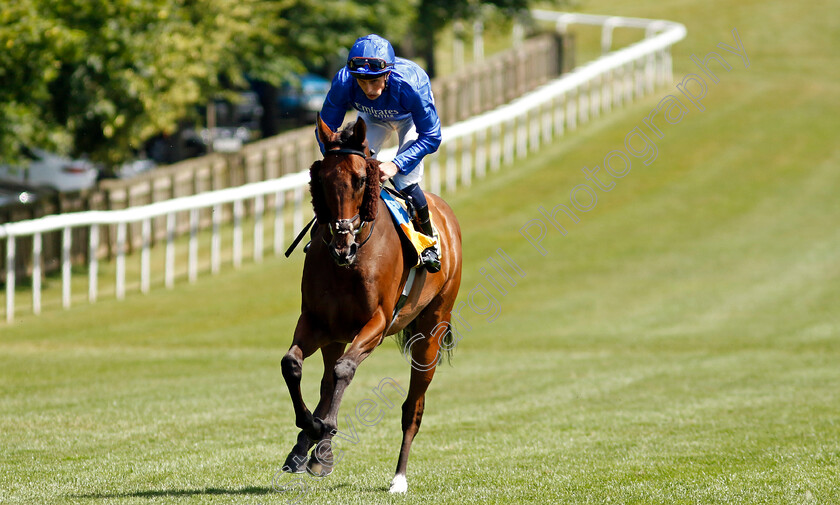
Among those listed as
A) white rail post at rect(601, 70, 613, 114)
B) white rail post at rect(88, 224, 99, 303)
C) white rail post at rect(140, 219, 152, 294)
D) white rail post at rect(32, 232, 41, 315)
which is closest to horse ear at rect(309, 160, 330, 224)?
white rail post at rect(32, 232, 41, 315)

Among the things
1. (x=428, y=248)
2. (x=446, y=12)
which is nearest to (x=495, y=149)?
(x=446, y=12)

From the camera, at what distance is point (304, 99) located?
39.2m

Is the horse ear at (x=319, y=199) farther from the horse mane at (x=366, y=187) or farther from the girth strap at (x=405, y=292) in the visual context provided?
the girth strap at (x=405, y=292)

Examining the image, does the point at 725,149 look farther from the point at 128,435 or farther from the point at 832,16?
the point at 832,16

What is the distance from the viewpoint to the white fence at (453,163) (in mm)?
17172

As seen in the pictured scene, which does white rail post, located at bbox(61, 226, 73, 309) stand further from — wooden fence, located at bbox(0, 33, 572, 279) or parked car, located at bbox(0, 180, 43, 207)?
parked car, located at bbox(0, 180, 43, 207)

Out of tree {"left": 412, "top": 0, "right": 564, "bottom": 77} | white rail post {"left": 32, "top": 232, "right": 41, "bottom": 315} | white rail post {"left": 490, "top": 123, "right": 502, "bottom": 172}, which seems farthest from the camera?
tree {"left": 412, "top": 0, "right": 564, "bottom": 77}

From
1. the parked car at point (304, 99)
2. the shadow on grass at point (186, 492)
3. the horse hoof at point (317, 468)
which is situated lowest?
the parked car at point (304, 99)

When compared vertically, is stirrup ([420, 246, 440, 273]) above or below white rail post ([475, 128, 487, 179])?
above

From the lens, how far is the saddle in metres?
7.12

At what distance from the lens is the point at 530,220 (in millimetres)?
24031

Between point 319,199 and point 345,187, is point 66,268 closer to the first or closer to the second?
point 319,199

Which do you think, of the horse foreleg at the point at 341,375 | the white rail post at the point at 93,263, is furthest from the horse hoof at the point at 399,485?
the white rail post at the point at 93,263

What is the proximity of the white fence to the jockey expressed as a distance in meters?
10.1
